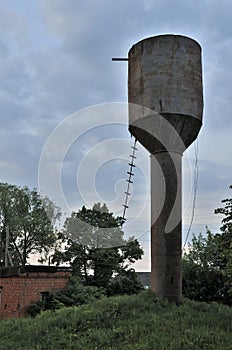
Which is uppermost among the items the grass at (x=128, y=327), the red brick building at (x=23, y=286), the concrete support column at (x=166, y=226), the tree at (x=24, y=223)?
the tree at (x=24, y=223)

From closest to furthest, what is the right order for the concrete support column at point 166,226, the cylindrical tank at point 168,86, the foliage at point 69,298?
the concrete support column at point 166,226
the cylindrical tank at point 168,86
the foliage at point 69,298

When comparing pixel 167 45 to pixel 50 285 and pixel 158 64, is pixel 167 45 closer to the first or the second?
pixel 158 64

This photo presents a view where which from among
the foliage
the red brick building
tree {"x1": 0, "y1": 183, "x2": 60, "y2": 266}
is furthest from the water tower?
tree {"x1": 0, "y1": 183, "x2": 60, "y2": 266}

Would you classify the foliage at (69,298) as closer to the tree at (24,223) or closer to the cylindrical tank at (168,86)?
the cylindrical tank at (168,86)

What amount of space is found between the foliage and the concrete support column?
22.4 feet

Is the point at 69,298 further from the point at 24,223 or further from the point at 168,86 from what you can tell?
the point at 24,223

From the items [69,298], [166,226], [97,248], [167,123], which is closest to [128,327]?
[166,226]

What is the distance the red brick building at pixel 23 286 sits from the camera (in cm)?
2025

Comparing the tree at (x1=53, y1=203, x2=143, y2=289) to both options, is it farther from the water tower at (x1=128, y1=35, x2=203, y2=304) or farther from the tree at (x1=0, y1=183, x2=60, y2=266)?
the tree at (x1=0, y1=183, x2=60, y2=266)

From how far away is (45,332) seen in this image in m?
11.8

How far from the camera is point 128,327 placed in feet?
37.4

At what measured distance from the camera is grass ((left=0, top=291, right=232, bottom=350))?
10.2 m

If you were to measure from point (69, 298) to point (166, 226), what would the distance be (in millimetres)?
8278

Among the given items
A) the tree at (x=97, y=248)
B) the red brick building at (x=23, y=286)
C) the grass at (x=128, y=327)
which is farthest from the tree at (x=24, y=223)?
the grass at (x=128, y=327)
